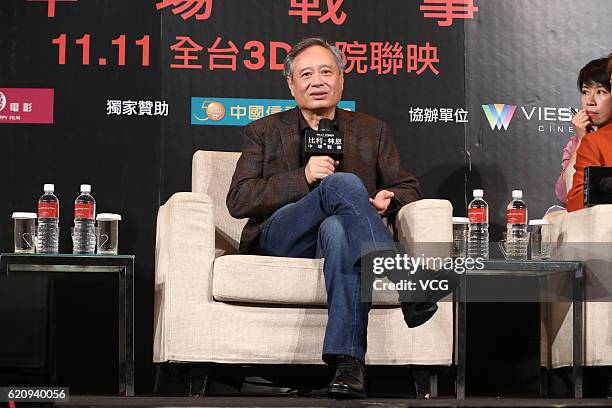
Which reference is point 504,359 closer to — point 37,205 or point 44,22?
point 37,205

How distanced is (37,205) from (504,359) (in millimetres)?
2044

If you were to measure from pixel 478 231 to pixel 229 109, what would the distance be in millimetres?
1164

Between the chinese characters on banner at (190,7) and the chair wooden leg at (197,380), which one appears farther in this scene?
the chinese characters on banner at (190,7)

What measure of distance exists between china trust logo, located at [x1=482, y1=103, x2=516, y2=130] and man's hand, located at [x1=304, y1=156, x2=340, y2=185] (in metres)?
1.29

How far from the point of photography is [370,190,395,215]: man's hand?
11.2 ft

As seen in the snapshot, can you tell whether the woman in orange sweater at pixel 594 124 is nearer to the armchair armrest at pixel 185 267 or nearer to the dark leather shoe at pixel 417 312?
the dark leather shoe at pixel 417 312

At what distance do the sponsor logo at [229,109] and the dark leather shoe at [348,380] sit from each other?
1.67 m

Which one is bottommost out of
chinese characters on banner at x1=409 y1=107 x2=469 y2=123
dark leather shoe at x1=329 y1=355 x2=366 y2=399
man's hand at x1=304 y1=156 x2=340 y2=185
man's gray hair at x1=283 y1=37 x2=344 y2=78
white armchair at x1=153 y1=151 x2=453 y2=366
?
dark leather shoe at x1=329 y1=355 x2=366 y2=399

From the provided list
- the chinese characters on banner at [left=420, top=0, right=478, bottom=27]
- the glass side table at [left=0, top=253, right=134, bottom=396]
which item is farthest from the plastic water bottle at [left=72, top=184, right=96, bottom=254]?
the chinese characters on banner at [left=420, top=0, right=478, bottom=27]

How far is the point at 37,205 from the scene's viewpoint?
4.19 metres

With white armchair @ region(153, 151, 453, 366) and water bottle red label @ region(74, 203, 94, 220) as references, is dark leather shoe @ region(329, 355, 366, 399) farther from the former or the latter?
water bottle red label @ region(74, 203, 94, 220)

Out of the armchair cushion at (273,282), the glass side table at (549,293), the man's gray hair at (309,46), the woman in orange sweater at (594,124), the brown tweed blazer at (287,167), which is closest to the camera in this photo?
the armchair cushion at (273,282)

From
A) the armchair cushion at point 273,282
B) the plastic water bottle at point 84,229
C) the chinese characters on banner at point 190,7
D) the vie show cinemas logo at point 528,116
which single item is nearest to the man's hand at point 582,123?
the vie show cinemas logo at point 528,116

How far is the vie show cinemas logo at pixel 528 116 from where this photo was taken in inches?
173
